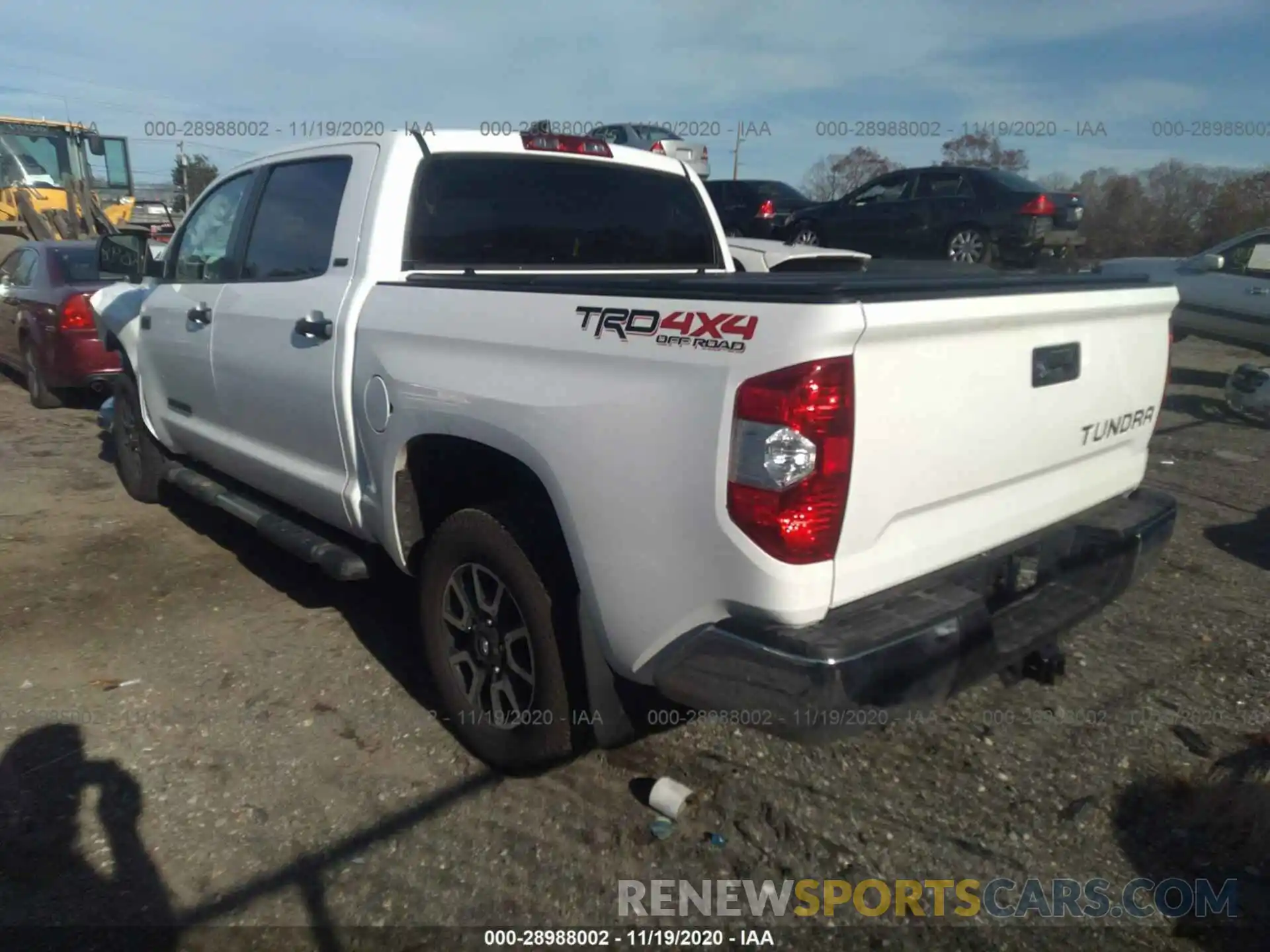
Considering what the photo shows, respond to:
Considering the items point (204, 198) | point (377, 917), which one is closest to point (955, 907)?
point (377, 917)

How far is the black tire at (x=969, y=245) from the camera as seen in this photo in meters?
12.3

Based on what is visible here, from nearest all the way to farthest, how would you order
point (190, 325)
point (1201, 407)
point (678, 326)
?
point (678, 326) < point (190, 325) < point (1201, 407)

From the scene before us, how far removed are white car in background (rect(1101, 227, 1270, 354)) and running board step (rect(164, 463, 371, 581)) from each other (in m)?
9.41

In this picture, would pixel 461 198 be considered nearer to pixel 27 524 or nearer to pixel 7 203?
pixel 27 524

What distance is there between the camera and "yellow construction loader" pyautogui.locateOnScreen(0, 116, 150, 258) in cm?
1756

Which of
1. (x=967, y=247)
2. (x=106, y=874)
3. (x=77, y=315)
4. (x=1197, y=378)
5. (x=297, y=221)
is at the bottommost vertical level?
(x=1197, y=378)

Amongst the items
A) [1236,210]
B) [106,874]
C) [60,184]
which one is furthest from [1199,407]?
[60,184]

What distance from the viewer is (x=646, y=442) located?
7.77 ft

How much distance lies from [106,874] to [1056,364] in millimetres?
3024

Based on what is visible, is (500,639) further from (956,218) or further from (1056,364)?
(956,218)

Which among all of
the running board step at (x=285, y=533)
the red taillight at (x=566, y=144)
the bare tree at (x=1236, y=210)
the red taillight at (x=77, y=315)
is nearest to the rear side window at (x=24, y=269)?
the red taillight at (x=77, y=315)

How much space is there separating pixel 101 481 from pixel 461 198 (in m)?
4.39

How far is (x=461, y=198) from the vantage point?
3742 millimetres

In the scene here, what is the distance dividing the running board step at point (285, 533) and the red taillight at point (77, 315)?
428 centimetres
